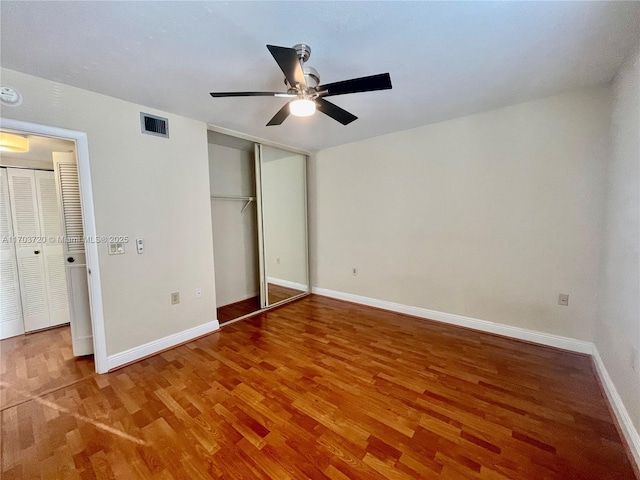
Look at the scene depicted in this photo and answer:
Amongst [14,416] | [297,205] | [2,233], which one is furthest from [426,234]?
[2,233]

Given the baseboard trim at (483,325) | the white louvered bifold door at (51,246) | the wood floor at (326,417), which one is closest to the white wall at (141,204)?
the wood floor at (326,417)

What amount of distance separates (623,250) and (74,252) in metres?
4.54

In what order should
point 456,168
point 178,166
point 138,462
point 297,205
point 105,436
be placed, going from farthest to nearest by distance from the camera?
point 297,205 < point 456,168 < point 178,166 < point 105,436 < point 138,462

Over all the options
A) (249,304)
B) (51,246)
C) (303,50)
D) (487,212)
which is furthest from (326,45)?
(51,246)

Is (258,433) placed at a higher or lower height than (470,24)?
lower

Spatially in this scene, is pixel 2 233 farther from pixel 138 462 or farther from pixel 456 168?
pixel 456 168

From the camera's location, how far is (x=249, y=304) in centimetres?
402

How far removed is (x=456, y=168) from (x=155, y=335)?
381 centimetres

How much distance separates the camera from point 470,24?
1.47 m

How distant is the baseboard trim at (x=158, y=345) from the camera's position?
236cm

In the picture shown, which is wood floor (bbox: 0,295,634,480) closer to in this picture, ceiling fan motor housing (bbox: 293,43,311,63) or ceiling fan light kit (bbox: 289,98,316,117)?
ceiling fan light kit (bbox: 289,98,316,117)

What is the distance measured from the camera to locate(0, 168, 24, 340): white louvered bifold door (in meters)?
2.89

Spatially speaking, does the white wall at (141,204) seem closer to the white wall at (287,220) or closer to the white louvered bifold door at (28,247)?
the white wall at (287,220)

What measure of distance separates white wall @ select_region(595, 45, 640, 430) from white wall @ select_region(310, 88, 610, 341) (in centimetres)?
20
